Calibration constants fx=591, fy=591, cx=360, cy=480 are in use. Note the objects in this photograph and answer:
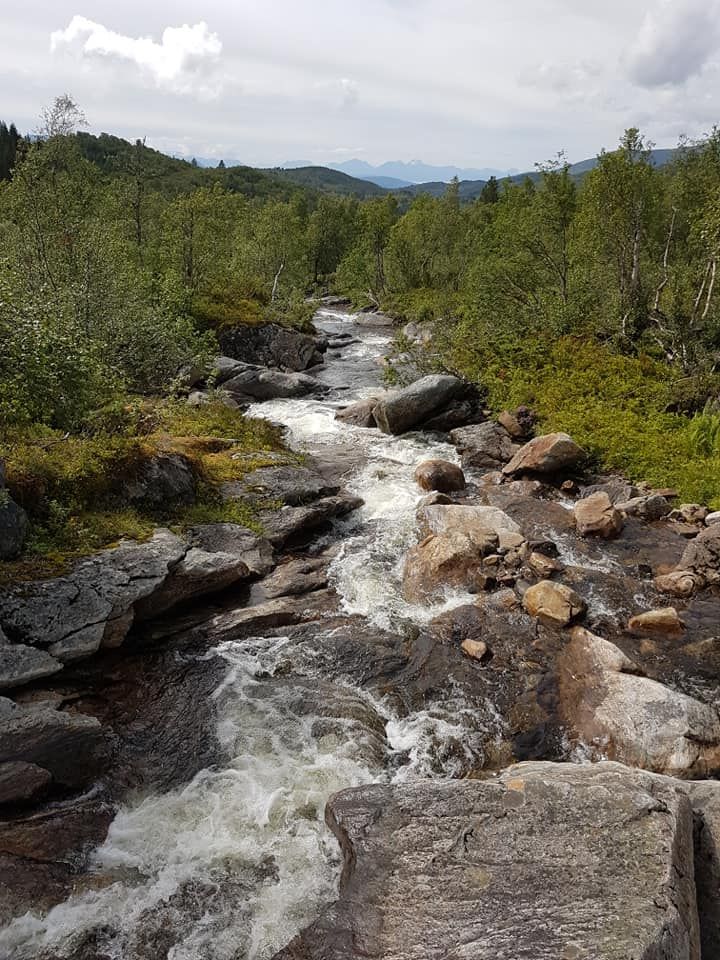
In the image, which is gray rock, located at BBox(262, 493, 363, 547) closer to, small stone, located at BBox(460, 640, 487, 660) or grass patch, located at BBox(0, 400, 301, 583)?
grass patch, located at BBox(0, 400, 301, 583)

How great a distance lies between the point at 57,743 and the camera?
9.26 meters

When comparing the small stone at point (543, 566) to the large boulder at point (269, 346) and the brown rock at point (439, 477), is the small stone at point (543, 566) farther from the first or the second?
the large boulder at point (269, 346)

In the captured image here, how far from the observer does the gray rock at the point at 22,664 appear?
9.78 metres

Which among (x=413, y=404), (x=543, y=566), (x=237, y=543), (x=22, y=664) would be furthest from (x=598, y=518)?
(x=22, y=664)

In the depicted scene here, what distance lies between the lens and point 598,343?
3219cm

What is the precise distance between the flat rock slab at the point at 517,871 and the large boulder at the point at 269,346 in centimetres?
3440

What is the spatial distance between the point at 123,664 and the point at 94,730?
2422mm

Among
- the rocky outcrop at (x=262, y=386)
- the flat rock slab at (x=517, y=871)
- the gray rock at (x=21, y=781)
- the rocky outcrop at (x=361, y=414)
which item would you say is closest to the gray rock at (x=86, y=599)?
the gray rock at (x=21, y=781)

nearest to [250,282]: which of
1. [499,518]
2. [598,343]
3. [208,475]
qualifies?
[598,343]

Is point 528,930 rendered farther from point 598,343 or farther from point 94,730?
point 598,343

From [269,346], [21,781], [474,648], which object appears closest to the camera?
[21,781]

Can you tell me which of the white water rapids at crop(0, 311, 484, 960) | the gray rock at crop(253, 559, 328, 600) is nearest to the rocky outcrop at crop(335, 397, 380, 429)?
the gray rock at crop(253, 559, 328, 600)

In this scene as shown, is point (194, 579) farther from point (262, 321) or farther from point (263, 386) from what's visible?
point (262, 321)

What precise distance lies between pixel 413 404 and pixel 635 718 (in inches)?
736
